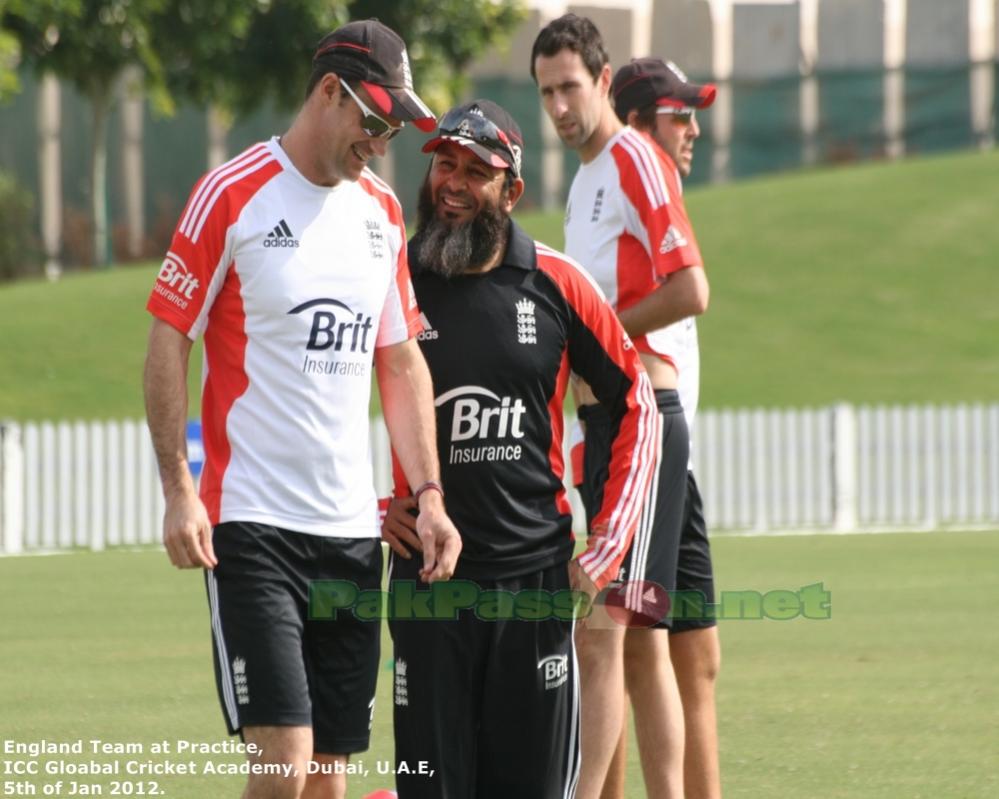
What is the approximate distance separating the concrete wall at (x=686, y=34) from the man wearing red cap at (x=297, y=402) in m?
35.1

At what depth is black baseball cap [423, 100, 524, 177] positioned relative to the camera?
209 inches

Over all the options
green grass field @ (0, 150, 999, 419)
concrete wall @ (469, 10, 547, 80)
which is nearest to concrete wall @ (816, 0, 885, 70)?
green grass field @ (0, 150, 999, 419)

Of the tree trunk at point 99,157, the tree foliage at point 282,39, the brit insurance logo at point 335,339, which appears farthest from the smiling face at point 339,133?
the tree trunk at point 99,157

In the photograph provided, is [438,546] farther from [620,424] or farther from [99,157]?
[99,157]

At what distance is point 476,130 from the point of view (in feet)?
17.4

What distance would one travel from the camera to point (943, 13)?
40938 mm

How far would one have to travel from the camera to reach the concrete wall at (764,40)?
1574 inches

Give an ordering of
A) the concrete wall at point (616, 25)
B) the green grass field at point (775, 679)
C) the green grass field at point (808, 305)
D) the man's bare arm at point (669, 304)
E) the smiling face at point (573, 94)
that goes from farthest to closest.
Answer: the concrete wall at point (616, 25), the green grass field at point (808, 305), the green grass field at point (775, 679), the smiling face at point (573, 94), the man's bare arm at point (669, 304)

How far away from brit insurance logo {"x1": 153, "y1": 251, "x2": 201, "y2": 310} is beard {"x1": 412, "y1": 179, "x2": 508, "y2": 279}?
712mm

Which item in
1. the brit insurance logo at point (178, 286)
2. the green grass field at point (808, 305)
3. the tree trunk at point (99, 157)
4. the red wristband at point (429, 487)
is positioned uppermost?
the tree trunk at point (99, 157)

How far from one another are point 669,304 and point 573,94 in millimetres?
795

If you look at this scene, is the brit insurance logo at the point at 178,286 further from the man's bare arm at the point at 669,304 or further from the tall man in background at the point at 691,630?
the tall man in background at the point at 691,630

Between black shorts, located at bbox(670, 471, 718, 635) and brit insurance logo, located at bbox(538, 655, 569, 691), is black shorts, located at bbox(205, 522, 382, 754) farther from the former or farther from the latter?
black shorts, located at bbox(670, 471, 718, 635)

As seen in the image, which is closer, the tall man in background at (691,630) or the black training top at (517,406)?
the black training top at (517,406)
